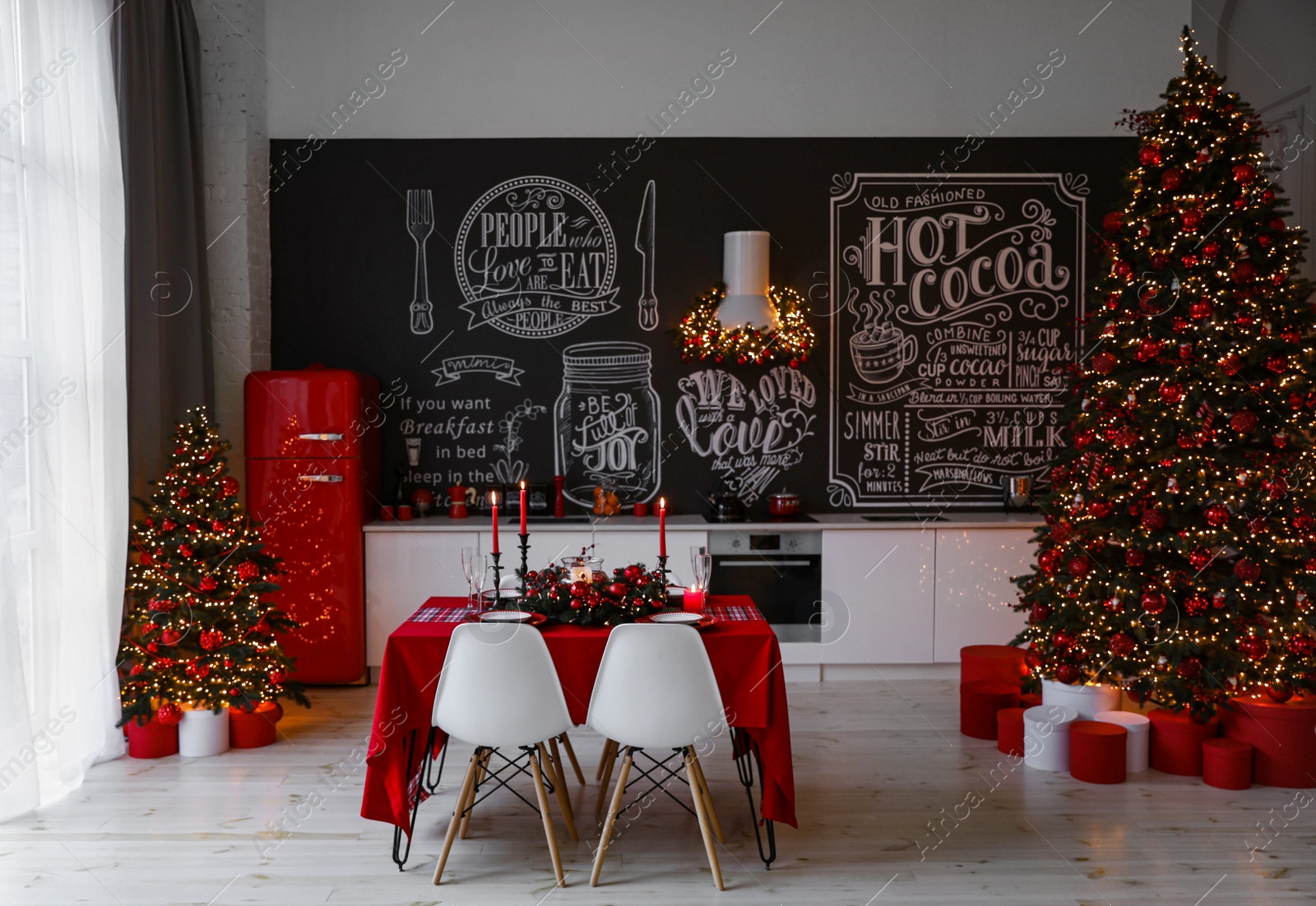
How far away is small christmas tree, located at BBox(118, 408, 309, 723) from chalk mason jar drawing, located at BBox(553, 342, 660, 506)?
1.88m

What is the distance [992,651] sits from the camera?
4.56 meters

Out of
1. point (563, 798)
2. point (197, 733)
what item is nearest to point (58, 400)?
point (197, 733)

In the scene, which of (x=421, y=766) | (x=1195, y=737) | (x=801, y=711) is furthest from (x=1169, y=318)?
(x=421, y=766)

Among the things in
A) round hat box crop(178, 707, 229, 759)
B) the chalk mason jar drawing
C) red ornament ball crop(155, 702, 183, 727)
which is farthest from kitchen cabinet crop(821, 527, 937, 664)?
red ornament ball crop(155, 702, 183, 727)

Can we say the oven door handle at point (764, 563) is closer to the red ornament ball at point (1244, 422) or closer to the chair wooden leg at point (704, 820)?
the red ornament ball at point (1244, 422)

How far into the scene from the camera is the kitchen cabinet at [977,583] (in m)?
5.00

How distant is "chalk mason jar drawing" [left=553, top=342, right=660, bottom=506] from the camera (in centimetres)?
549

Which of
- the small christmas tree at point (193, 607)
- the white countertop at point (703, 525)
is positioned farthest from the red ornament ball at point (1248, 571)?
the small christmas tree at point (193, 607)

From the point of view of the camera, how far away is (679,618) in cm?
308

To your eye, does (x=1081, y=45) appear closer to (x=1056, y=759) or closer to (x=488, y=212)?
(x=488, y=212)

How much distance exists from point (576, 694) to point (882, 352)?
3263mm

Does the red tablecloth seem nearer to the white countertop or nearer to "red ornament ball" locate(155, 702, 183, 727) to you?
"red ornament ball" locate(155, 702, 183, 727)

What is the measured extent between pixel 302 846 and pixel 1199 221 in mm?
3942

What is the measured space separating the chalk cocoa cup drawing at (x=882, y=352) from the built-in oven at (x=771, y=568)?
1.08m
